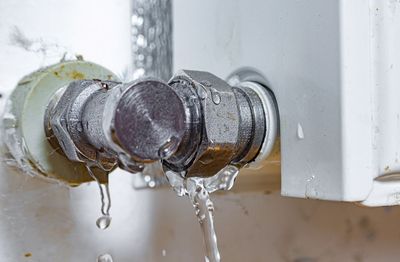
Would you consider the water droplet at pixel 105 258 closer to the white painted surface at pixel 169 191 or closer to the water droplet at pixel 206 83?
the white painted surface at pixel 169 191

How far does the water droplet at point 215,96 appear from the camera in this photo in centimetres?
42

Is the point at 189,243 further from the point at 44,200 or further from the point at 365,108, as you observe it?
the point at 365,108

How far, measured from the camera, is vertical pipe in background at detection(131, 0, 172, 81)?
590 mm

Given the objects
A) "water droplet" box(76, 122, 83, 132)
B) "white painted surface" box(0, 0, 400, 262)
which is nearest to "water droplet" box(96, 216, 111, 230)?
"white painted surface" box(0, 0, 400, 262)

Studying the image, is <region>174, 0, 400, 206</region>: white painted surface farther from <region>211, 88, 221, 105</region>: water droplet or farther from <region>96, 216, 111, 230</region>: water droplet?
<region>96, 216, 111, 230</region>: water droplet

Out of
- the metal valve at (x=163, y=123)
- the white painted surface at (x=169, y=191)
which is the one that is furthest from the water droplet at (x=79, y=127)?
the white painted surface at (x=169, y=191)

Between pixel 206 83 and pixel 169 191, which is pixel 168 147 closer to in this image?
pixel 206 83

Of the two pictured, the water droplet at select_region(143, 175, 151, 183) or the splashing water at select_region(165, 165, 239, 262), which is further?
the water droplet at select_region(143, 175, 151, 183)

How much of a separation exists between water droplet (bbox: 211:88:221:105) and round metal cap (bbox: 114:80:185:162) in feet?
0.15

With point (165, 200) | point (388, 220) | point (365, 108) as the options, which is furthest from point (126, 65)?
point (388, 220)

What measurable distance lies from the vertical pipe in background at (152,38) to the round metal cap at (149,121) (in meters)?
0.22

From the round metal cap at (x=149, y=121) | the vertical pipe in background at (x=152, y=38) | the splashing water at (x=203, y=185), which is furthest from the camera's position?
the vertical pipe in background at (x=152, y=38)

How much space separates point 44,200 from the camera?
1.76 ft

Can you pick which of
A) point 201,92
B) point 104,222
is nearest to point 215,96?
point 201,92
